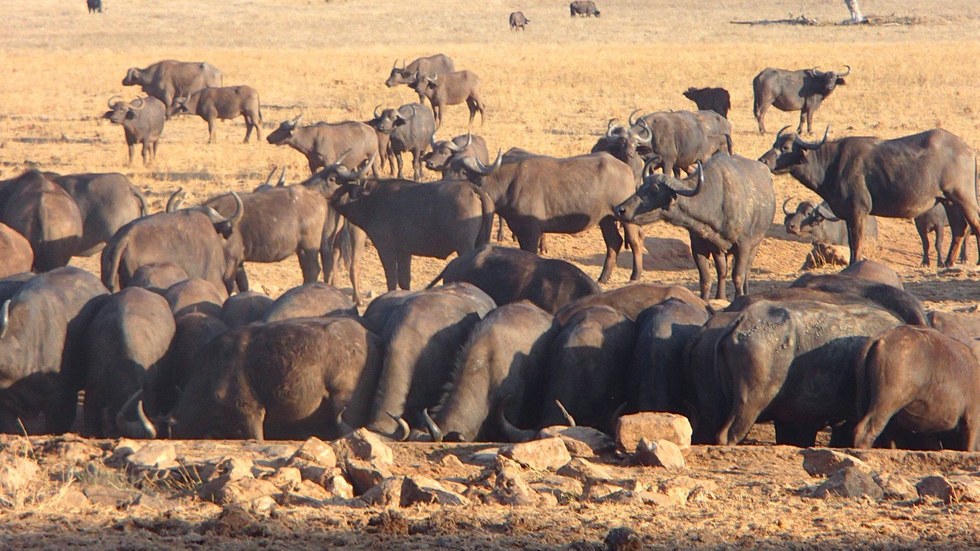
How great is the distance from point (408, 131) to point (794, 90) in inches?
416

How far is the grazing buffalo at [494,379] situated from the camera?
8.80 metres

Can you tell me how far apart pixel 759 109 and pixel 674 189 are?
1526cm

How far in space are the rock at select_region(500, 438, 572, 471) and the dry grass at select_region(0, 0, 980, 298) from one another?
7.52m

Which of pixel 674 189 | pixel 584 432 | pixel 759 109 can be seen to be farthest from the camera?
pixel 759 109

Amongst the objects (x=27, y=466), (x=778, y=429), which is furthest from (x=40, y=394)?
(x=778, y=429)

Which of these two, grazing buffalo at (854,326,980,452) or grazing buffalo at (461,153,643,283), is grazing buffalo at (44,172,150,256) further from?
grazing buffalo at (854,326,980,452)

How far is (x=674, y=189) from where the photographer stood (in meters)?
13.5

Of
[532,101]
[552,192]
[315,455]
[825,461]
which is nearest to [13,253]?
[552,192]

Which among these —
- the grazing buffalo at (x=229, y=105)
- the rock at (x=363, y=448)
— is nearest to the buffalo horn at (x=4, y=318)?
the rock at (x=363, y=448)

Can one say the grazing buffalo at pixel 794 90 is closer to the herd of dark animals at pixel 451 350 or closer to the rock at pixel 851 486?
the herd of dark animals at pixel 451 350

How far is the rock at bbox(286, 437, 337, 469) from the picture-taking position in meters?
6.89

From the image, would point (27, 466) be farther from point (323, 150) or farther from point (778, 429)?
point (323, 150)

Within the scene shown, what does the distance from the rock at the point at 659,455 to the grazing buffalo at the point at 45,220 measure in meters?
7.88

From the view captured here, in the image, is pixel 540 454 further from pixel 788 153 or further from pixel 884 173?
pixel 884 173
